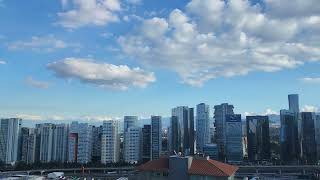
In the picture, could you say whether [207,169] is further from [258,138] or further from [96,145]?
[258,138]

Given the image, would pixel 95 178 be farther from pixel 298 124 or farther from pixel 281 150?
pixel 298 124

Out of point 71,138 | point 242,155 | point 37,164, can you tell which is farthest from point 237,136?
point 37,164

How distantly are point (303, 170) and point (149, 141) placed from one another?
57714 mm

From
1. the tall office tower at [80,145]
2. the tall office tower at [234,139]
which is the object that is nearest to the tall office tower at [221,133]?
the tall office tower at [234,139]

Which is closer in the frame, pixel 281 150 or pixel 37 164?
pixel 37 164

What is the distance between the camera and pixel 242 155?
166 meters

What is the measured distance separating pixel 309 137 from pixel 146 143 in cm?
6589

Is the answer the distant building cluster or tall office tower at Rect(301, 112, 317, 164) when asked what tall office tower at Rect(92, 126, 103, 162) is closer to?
the distant building cluster

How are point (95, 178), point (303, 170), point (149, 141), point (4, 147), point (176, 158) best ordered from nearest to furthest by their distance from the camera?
point (176, 158) → point (95, 178) → point (303, 170) → point (4, 147) → point (149, 141)

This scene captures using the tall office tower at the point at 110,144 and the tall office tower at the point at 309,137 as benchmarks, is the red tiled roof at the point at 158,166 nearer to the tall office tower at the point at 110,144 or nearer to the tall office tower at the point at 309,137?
the tall office tower at the point at 110,144

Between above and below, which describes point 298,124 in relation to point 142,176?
above

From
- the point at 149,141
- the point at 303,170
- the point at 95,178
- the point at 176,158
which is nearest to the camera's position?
the point at 176,158

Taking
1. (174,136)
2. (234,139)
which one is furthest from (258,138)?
(174,136)

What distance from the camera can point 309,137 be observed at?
17350 cm
